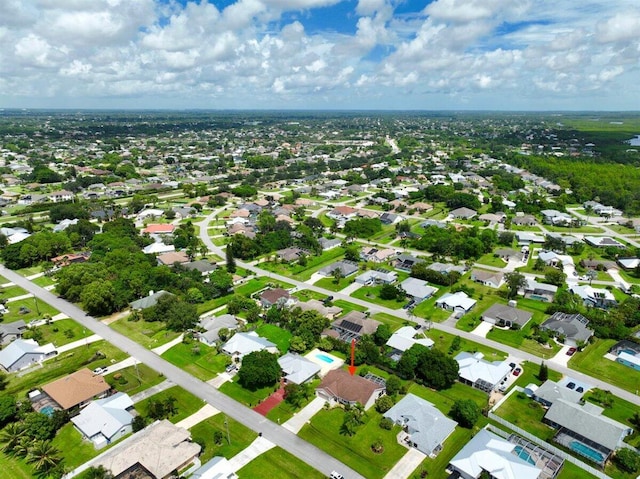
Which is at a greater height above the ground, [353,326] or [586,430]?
[353,326]

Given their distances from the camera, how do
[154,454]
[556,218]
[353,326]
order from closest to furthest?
[154,454], [353,326], [556,218]

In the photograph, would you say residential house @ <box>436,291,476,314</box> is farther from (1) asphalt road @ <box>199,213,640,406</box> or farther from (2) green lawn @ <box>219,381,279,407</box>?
(2) green lawn @ <box>219,381,279,407</box>

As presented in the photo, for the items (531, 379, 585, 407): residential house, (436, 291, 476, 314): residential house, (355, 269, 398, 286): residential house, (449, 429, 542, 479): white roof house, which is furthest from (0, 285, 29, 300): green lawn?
(531, 379, 585, 407): residential house

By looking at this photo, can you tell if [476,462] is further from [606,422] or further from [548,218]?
[548,218]

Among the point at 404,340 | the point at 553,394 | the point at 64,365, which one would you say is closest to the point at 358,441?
the point at 404,340

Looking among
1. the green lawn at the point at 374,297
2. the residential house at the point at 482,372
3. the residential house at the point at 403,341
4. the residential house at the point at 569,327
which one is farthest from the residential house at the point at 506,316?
the green lawn at the point at 374,297

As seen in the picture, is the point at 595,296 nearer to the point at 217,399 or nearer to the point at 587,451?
the point at 587,451

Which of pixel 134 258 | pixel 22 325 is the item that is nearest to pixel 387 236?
pixel 134 258

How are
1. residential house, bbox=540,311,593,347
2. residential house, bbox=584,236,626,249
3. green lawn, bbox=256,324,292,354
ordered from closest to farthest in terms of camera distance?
green lawn, bbox=256,324,292,354 → residential house, bbox=540,311,593,347 → residential house, bbox=584,236,626,249
